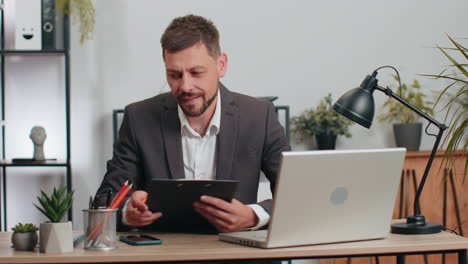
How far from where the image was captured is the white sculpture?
372 centimetres

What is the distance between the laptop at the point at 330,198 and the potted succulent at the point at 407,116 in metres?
2.07

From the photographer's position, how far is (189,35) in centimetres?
230

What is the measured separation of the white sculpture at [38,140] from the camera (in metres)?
3.72

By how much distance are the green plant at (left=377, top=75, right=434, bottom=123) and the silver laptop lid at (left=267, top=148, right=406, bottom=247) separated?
2116 millimetres

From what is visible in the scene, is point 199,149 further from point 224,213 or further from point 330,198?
point 330,198

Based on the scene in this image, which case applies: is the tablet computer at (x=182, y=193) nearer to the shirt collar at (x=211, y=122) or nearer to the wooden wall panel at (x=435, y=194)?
the shirt collar at (x=211, y=122)

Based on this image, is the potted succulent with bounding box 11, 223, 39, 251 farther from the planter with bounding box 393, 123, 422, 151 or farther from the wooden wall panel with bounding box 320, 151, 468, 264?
the planter with bounding box 393, 123, 422, 151

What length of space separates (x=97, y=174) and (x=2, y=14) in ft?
3.33

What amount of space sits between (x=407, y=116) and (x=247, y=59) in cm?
96

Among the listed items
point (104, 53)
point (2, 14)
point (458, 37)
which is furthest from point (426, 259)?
point (2, 14)

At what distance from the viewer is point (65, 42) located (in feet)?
12.1

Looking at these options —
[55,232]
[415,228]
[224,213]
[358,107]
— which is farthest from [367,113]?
[55,232]

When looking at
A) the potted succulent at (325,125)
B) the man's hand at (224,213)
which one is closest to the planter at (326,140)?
the potted succulent at (325,125)

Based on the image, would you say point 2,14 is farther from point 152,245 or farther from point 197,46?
point 152,245
